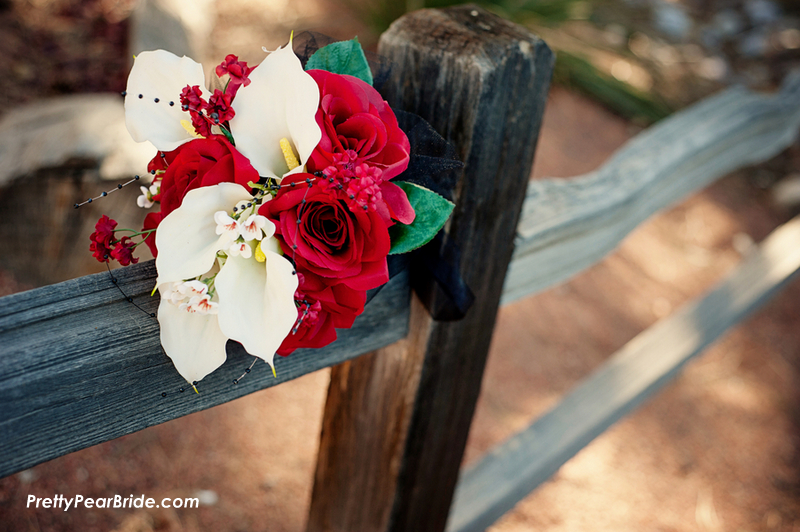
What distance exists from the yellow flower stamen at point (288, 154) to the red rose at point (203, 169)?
0.10 ft

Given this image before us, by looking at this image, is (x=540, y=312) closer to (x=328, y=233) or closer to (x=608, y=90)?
(x=608, y=90)

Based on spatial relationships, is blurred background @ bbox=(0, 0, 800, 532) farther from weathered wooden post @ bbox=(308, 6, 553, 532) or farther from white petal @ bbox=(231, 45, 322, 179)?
white petal @ bbox=(231, 45, 322, 179)

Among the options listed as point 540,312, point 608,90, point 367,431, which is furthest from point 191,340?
point 608,90

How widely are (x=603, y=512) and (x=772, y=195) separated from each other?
2535 millimetres

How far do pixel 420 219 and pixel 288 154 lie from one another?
0.14 meters

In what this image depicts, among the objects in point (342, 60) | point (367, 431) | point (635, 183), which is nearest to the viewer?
point (342, 60)

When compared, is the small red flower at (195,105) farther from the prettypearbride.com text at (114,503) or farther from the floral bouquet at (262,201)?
the prettypearbride.com text at (114,503)

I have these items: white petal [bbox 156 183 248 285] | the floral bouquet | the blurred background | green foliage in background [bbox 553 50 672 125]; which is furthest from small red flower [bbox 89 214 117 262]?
green foliage in background [bbox 553 50 672 125]

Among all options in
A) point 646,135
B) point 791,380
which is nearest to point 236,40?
point 646,135

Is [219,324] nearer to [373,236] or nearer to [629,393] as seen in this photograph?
[373,236]

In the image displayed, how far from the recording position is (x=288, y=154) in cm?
48

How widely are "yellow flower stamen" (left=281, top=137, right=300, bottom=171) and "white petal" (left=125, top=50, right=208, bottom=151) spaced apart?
0.27ft

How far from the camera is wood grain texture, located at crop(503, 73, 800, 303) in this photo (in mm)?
1006

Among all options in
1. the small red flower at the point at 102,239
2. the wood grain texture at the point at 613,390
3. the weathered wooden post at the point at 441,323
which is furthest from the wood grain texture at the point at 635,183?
the small red flower at the point at 102,239
